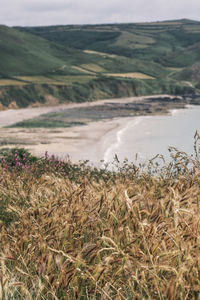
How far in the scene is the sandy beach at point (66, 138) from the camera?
25094 millimetres

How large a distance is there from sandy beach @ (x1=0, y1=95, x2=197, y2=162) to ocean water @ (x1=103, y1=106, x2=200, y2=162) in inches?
21.2

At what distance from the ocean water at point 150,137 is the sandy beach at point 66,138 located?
21.2 inches

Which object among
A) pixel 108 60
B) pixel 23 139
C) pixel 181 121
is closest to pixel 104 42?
pixel 108 60

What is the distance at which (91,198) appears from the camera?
6203mm

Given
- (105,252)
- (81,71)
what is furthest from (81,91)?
(105,252)

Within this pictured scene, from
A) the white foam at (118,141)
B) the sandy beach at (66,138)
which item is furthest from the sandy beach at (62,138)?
the white foam at (118,141)

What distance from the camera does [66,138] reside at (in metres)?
30.6

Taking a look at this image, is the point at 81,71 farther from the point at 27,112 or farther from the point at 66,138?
the point at 66,138

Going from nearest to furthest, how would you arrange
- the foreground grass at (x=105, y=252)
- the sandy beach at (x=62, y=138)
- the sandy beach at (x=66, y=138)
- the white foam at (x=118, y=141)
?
the foreground grass at (x=105, y=252) → the white foam at (x=118, y=141) → the sandy beach at (x=66, y=138) → the sandy beach at (x=62, y=138)

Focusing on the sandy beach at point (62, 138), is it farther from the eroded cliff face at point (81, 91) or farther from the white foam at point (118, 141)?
the eroded cliff face at point (81, 91)

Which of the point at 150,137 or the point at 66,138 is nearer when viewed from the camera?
the point at 66,138

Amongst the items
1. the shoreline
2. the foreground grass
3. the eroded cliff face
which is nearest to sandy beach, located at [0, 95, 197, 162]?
the shoreline

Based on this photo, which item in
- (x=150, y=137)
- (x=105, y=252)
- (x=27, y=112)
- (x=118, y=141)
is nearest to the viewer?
(x=105, y=252)

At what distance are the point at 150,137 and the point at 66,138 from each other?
620cm
